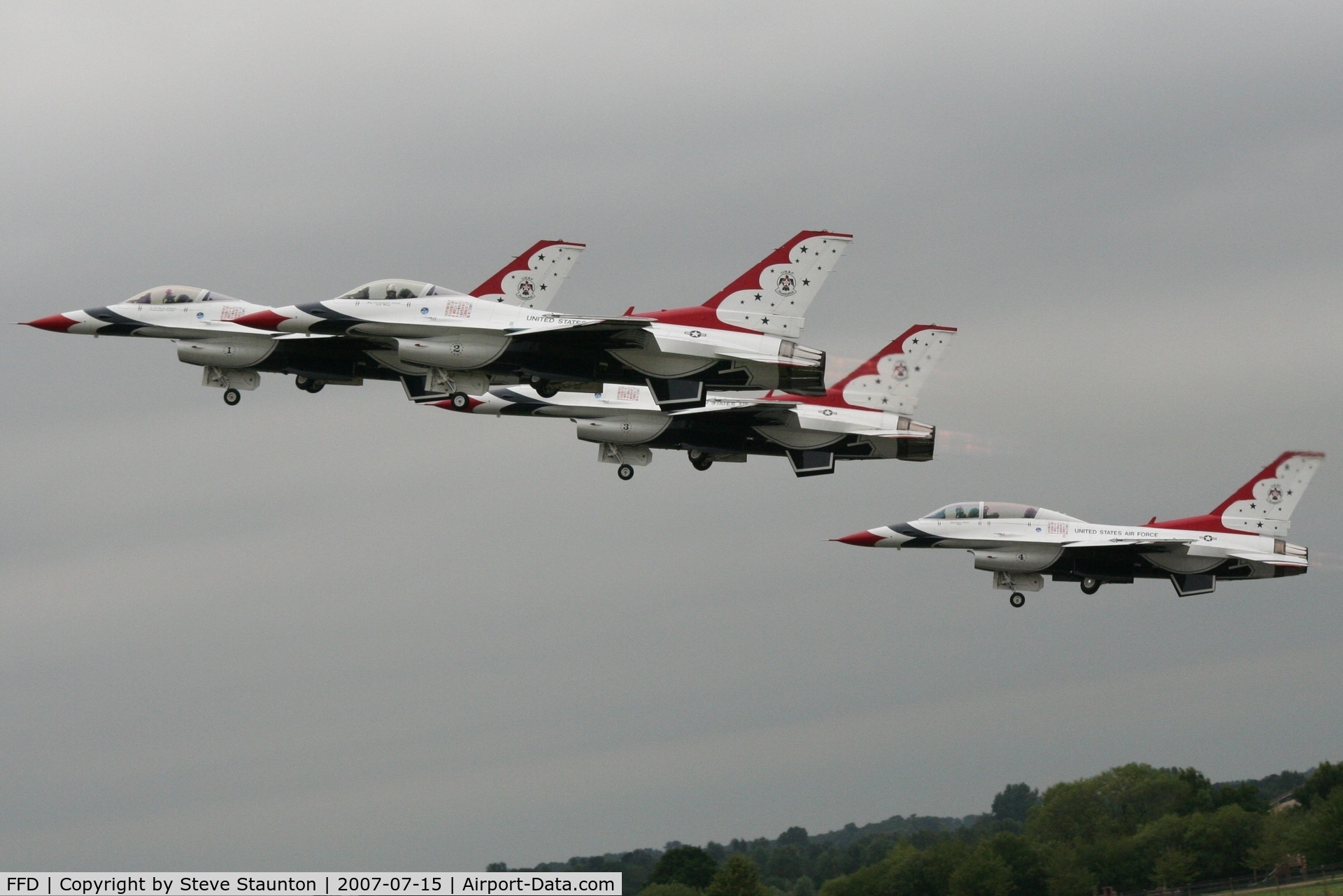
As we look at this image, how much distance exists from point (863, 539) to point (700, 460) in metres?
8.91

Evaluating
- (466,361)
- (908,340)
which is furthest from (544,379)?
(908,340)

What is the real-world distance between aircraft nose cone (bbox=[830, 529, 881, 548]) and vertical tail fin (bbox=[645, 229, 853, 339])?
48.0 feet

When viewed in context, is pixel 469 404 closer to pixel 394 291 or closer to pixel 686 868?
pixel 394 291

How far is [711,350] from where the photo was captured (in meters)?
48.5

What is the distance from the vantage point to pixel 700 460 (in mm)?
57469

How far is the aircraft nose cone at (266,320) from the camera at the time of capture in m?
49.0

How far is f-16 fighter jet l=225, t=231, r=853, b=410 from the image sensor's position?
48.0m

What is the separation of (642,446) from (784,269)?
31.3ft

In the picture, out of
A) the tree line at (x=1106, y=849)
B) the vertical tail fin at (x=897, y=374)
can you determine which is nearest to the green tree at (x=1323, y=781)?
the tree line at (x=1106, y=849)

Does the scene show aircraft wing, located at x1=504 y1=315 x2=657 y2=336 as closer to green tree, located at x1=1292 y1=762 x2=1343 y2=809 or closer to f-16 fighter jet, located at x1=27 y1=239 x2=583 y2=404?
f-16 fighter jet, located at x1=27 y1=239 x2=583 y2=404

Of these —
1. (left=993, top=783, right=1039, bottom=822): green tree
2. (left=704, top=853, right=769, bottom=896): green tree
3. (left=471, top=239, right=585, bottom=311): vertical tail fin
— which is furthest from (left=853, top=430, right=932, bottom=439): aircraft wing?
(left=993, top=783, right=1039, bottom=822): green tree

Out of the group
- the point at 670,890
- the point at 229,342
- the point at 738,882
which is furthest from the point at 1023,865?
the point at 229,342

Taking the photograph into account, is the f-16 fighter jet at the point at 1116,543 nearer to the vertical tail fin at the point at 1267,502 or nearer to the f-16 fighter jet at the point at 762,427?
the vertical tail fin at the point at 1267,502

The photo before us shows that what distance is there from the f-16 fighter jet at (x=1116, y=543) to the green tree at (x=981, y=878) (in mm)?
22871
